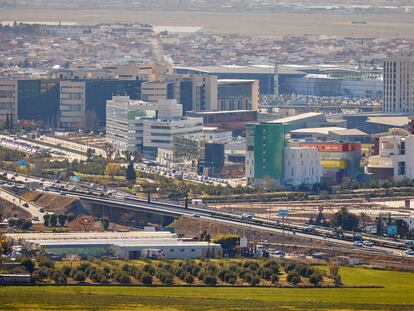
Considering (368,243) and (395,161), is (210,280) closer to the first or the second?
(368,243)

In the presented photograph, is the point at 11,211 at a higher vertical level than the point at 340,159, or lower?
lower

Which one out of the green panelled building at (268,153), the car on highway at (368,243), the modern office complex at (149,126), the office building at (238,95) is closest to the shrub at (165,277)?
the car on highway at (368,243)

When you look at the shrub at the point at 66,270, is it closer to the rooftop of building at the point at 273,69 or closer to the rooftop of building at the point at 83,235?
the rooftop of building at the point at 83,235

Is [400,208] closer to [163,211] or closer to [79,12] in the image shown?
[163,211]

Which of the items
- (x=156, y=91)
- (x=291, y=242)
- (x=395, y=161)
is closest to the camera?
(x=291, y=242)

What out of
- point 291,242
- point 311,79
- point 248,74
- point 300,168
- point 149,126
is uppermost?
point 248,74

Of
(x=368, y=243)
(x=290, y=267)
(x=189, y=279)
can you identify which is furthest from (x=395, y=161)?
(x=189, y=279)

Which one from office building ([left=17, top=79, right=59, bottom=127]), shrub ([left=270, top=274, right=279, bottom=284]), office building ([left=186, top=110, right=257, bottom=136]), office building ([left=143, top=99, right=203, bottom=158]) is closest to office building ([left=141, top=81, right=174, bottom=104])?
office building ([left=186, top=110, right=257, bottom=136])

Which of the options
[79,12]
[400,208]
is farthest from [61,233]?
[79,12]
